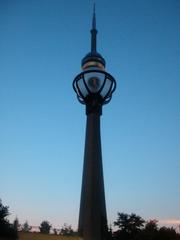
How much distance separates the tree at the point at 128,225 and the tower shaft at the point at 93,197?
913 inches

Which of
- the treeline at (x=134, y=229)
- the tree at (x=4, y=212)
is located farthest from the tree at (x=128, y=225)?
the tree at (x=4, y=212)

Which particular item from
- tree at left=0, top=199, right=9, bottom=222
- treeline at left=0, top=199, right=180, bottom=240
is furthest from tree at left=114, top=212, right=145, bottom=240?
tree at left=0, top=199, right=9, bottom=222

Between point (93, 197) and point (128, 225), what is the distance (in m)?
26.2

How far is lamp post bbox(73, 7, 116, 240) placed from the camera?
28.6 metres

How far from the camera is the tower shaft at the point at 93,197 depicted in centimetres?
2833

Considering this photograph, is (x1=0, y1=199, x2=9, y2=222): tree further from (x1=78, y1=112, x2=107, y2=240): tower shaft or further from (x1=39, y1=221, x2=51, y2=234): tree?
(x1=39, y1=221, x2=51, y2=234): tree

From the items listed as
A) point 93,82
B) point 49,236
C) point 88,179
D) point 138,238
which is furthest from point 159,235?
point 93,82

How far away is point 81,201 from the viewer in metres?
29.9

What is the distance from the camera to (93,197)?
28.6 metres

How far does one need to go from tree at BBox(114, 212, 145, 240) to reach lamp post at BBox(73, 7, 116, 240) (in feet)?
75.5

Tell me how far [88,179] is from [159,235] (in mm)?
20759

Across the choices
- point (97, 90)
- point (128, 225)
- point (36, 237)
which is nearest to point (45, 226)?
point (128, 225)

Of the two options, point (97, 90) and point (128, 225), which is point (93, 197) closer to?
point (97, 90)

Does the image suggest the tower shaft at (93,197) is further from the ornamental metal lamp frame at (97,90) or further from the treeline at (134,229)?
the treeline at (134,229)
